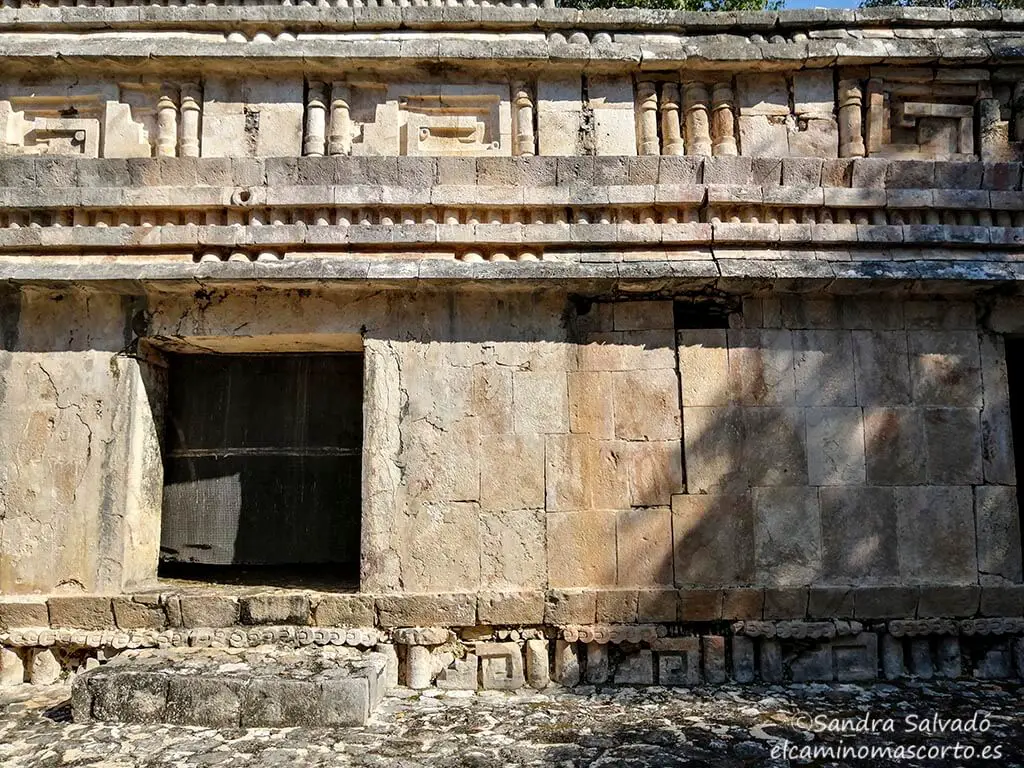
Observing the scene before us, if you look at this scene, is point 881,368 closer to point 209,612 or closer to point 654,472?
point 654,472

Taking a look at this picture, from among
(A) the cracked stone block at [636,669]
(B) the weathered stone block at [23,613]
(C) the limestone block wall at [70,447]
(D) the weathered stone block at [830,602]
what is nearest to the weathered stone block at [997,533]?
(D) the weathered stone block at [830,602]

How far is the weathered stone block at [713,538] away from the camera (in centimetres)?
487

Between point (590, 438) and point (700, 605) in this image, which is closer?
point (700, 605)

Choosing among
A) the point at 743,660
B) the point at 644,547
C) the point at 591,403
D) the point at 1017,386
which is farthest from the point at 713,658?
the point at 1017,386

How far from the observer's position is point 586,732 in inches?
161

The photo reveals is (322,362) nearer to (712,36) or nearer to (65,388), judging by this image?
(65,388)

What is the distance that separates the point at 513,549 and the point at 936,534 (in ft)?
9.70

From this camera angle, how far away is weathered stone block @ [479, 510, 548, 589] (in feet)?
15.8

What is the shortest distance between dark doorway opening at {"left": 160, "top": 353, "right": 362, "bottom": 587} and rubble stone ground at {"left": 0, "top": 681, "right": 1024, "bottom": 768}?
4.36ft

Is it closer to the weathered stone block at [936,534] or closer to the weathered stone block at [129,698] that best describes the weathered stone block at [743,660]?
the weathered stone block at [936,534]

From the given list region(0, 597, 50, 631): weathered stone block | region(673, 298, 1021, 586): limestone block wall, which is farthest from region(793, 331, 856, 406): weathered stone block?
region(0, 597, 50, 631): weathered stone block

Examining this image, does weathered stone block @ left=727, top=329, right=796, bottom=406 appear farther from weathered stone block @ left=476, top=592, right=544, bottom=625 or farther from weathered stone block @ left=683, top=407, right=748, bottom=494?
weathered stone block @ left=476, top=592, right=544, bottom=625

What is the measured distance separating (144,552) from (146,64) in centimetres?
358

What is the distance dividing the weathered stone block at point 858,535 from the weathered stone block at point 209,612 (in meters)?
4.05
